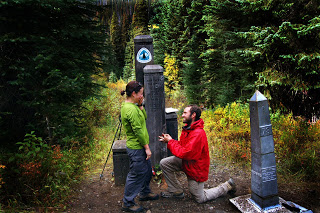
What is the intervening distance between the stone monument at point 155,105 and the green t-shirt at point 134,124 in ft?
3.51

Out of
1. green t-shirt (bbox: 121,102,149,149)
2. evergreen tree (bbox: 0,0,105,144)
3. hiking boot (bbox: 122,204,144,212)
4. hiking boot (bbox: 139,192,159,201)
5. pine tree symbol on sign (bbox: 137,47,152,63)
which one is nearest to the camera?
green t-shirt (bbox: 121,102,149,149)

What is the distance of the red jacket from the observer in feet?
11.6

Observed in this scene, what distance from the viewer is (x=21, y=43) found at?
5.04 metres

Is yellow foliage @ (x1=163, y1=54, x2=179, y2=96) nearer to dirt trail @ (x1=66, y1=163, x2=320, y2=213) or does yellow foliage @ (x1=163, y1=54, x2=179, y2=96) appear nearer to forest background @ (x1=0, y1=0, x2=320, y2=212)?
forest background @ (x1=0, y1=0, x2=320, y2=212)

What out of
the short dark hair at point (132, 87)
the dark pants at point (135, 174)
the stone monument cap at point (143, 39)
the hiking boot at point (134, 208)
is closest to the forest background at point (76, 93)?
the hiking boot at point (134, 208)

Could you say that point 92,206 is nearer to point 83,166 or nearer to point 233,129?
point 83,166

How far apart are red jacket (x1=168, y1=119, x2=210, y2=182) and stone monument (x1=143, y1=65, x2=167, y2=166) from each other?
111 cm

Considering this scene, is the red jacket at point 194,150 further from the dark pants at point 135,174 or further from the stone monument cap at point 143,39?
the stone monument cap at point 143,39

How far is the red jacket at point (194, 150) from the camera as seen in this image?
11.6 feet

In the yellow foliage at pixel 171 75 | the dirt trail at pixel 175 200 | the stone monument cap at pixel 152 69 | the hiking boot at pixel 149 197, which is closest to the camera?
the dirt trail at pixel 175 200

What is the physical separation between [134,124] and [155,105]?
1.38m

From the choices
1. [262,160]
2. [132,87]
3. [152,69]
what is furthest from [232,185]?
[152,69]

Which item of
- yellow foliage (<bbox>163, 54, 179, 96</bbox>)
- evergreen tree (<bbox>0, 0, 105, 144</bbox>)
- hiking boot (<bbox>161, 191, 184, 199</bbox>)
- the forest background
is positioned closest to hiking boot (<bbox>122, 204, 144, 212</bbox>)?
hiking boot (<bbox>161, 191, 184, 199</bbox>)

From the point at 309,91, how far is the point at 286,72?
80 cm
